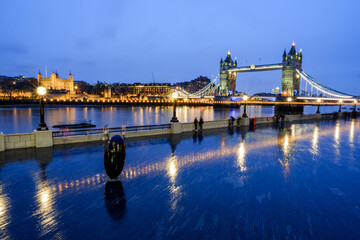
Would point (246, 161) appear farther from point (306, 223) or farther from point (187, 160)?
point (306, 223)

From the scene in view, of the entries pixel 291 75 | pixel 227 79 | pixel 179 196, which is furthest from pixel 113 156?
pixel 227 79

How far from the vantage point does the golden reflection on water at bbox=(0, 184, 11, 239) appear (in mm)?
5413

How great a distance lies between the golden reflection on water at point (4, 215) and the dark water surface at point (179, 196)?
24 millimetres

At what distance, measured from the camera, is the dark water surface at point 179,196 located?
225 inches

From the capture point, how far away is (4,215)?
615 centimetres

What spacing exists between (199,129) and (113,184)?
48.2ft

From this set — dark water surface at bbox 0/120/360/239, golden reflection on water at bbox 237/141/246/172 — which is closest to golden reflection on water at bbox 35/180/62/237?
dark water surface at bbox 0/120/360/239

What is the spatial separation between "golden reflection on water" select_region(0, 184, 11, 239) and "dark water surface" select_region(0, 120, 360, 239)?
24 mm

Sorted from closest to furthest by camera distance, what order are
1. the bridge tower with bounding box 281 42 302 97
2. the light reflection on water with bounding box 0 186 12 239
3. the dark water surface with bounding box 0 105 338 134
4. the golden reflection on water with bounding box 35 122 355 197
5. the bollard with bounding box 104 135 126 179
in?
the light reflection on water with bounding box 0 186 12 239, the golden reflection on water with bounding box 35 122 355 197, the bollard with bounding box 104 135 126 179, the dark water surface with bounding box 0 105 338 134, the bridge tower with bounding box 281 42 302 97

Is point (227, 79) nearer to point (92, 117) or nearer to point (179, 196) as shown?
point (92, 117)

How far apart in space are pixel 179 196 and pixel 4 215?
4.65 metres

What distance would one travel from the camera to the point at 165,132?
19516 millimetres

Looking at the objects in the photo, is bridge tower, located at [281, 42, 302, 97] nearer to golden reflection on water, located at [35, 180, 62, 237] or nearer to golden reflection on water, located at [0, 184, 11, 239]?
golden reflection on water, located at [35, 180, 62, 237]

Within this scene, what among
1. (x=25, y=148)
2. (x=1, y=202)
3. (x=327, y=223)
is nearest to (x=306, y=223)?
(x=327, y=223)
